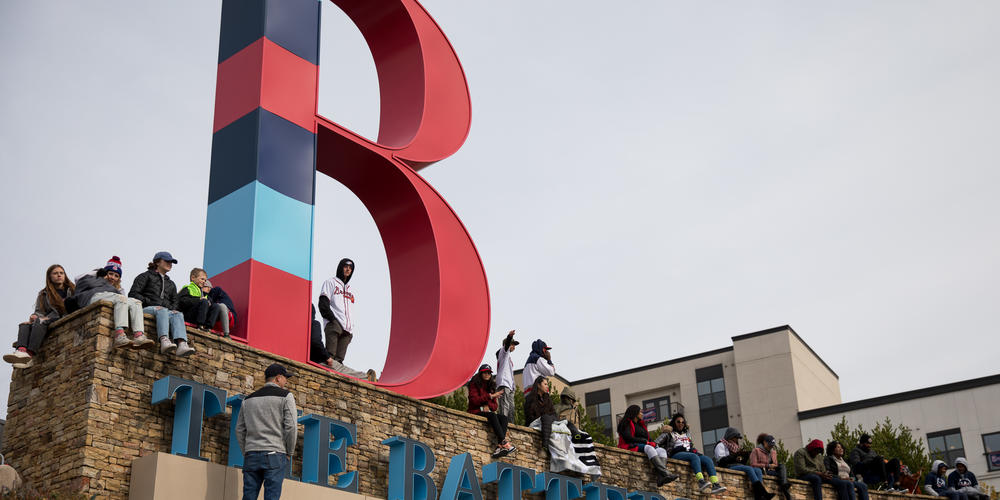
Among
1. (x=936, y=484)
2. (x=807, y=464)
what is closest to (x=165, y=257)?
(x=807, y=464)

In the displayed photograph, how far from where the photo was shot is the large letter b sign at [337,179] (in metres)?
16.7

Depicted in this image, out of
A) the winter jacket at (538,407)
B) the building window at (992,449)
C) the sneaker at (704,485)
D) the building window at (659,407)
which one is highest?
the building window at (659,407)

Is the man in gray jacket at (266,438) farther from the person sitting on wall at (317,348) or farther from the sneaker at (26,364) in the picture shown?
the person sitting on wall at (317,348)

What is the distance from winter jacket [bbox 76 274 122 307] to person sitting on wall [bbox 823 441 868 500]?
48.4 feet

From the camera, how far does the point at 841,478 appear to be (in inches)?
888

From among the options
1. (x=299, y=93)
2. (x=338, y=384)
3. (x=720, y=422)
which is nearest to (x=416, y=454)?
(x=338, y=384)

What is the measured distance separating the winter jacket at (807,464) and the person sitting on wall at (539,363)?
5.98 meters

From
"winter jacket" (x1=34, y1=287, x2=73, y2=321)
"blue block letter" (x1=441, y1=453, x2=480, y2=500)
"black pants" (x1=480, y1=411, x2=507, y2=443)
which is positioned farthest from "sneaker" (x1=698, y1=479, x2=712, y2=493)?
"winter jacket" (x1=34, y1=287, x2=73, y2=321)

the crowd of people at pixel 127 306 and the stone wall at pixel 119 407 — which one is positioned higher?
the crowd of people at pixel 127 306

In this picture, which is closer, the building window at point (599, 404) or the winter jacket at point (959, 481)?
the winter jacket at point (959, 481)

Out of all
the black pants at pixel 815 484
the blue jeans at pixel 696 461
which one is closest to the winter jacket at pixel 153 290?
the blue jeans at pixel 696 461

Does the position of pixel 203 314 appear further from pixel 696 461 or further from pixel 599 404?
pixel 599 404

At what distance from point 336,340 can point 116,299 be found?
4.58m

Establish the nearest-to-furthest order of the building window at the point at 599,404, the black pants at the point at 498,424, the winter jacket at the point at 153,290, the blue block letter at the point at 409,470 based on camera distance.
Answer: the winter jacket at the point at 153,290
the blue block letter at the point at 409,470
the black pants at the point at 498,424
the building window at the point at 599,404
